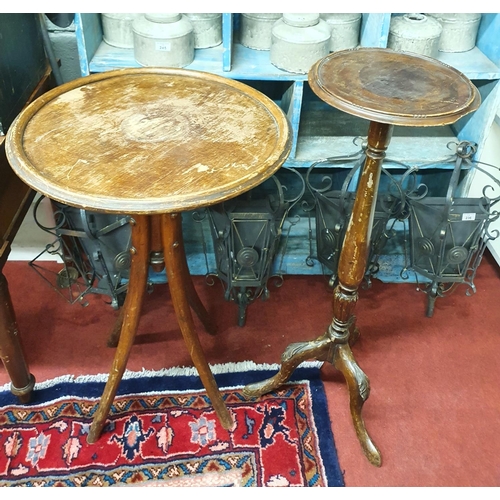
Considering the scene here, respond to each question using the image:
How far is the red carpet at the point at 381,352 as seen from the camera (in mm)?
→ 1697

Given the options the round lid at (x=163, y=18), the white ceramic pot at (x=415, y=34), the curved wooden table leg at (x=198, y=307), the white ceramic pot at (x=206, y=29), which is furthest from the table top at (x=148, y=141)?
the white ceramic pot at (x=415, y=34)

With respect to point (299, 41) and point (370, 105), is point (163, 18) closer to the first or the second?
point (299, 41)

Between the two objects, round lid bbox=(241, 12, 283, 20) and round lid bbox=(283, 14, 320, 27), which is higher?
round lid bbox=(283, 14, 320, 27)

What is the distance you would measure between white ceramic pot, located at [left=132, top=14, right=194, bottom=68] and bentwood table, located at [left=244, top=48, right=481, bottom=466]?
0.62m

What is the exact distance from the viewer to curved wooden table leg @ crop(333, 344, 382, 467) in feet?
5.45

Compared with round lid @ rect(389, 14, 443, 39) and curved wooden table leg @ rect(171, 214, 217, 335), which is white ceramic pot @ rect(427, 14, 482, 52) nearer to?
round lid @ rect(389, 14, 443, 39)

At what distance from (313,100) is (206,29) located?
627mm

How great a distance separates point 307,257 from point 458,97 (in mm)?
1141

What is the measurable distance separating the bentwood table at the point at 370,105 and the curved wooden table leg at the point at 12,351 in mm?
965

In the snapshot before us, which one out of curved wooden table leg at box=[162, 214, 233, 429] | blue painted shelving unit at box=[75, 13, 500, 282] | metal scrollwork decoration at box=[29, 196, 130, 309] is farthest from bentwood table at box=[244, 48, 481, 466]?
metal scrollwork decoration at box=[29, 196, 130, 309]

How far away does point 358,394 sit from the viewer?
167cm

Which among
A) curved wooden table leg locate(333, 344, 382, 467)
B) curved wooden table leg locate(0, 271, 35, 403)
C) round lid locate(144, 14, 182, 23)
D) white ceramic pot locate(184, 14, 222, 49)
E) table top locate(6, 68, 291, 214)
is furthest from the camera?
white ceramic pot locate(184, 14, 222, 49)

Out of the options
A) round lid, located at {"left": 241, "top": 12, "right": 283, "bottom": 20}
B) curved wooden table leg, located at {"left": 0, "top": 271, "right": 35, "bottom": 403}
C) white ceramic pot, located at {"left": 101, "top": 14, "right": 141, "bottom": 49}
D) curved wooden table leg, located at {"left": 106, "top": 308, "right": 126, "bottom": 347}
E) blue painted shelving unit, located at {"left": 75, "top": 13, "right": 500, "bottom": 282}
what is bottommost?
curved wooden table leg, located at {"left": 106, "top": 308, "right": 126, "bottom": 347}

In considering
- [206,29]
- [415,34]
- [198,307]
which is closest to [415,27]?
[415,34]
